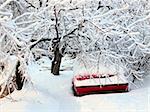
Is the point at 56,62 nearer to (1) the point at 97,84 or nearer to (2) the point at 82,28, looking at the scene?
(1) the point at 97,84

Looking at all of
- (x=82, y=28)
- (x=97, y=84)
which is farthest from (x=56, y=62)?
(x=82, y=28)

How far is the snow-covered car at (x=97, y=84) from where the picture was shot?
10.7m

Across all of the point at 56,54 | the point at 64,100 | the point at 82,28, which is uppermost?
the point at 82,28

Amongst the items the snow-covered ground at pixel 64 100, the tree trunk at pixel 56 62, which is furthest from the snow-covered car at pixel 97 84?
the tree trunk at pixel 56 62

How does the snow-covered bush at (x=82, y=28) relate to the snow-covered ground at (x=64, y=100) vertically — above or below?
above

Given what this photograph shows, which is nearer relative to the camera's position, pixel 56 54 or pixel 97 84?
pixel 97 84

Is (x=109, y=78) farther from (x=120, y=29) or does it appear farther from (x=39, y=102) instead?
(x=39, y=102)

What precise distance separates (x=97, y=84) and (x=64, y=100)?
3.49ft

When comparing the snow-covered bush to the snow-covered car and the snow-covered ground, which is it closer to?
the snow-covered car

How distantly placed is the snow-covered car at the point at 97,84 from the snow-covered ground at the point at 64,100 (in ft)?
0.70

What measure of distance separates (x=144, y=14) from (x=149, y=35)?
70 centimetres

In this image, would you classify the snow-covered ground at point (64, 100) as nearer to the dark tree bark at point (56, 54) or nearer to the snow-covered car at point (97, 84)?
the snow-covered car at point (97, 84)

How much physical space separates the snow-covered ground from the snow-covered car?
21cm

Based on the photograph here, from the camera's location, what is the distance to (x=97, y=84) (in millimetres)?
10727
